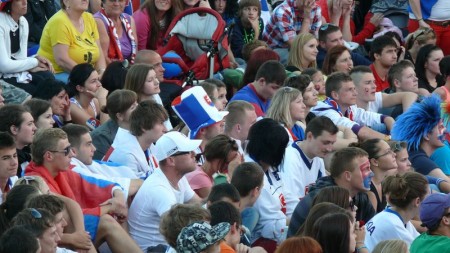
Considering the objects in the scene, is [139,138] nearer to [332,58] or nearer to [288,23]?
[332,58]

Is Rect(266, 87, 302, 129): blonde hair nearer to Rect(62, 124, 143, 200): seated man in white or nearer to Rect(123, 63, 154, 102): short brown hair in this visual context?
Rect(123, 63, 154, 102): short brown hair

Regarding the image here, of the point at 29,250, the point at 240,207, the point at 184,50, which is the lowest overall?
the point at 184,50

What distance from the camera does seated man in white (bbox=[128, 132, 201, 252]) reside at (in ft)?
28.1

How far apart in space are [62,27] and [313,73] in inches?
94.6

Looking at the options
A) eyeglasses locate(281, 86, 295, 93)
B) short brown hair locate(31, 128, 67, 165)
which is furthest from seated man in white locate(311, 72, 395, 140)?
short brown hair locate(31, 128, 67, 165)

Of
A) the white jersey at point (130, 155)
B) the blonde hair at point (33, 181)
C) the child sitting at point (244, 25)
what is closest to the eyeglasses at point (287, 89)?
the white jersey at point (130, 155)

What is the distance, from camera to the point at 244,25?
1359cm

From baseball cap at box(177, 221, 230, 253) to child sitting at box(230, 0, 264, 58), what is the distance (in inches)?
266

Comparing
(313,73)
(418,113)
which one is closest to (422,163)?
(418,113)

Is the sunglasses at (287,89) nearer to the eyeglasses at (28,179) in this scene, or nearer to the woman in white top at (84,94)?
the woman in white top at (84,94)

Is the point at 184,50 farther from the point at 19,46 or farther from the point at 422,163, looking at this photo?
the point at 422,163

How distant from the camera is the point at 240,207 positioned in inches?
334

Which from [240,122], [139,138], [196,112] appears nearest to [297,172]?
[240,122]

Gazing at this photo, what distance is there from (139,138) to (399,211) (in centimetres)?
201
